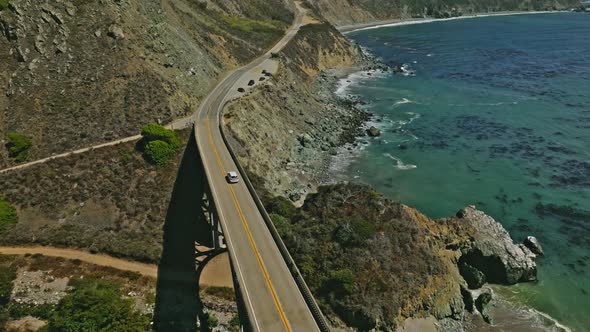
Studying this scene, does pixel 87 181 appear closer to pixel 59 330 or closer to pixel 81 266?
pixel 81 266

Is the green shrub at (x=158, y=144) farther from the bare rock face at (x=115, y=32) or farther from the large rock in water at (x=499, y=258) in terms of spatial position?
the large rock in water at (x=499, y=258)

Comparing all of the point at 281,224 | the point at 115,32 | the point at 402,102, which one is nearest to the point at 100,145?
the point at 115,32

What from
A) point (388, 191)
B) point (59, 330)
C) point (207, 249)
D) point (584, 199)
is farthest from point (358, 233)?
point (584, 199)

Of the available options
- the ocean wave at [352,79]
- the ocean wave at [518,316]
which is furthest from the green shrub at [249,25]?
the ocean wave at [518,316]

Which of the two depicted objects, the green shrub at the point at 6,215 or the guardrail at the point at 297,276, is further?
the green shrub at the point at 6,215

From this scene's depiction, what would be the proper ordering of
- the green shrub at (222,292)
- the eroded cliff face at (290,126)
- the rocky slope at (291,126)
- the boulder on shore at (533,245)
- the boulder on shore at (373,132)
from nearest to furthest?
1. the green shrub at (222,292)
2. the boulder on shore at (533,245)
3. the eroded cliff face at (290,126)
4. the rocky slope at (291,126)
5. the boulder on shore at (373,132)

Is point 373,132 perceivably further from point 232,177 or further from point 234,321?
point 234,321

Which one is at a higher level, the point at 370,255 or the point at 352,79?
the point at 352,79

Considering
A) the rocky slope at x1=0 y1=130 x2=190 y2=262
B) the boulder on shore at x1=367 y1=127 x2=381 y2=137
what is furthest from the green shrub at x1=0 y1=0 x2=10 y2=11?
the boulder on shore at x1=367 y1=127 x2=381 y2=137
